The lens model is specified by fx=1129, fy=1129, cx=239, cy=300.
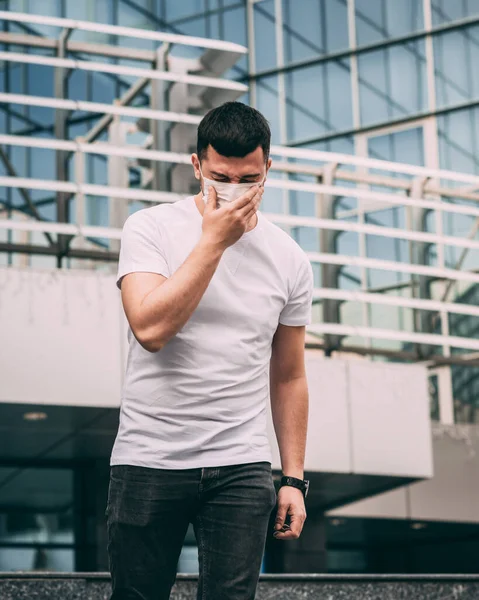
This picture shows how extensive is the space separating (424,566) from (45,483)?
13965 millimetres

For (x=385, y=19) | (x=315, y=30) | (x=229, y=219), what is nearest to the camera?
(x=229, y=219)

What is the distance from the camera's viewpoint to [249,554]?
2725mm

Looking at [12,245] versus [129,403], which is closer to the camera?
[129,403]

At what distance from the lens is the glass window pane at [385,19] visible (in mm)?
30562

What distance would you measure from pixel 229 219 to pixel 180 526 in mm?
751

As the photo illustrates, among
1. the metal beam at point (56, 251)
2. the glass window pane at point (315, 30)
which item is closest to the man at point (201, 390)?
the metal beam at point (56, 251)

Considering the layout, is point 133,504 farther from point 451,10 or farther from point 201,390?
point 451,10

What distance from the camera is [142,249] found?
2.79 m

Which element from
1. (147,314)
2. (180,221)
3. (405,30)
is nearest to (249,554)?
(147,314)

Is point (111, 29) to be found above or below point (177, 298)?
above

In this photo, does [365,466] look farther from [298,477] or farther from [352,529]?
[352,529]

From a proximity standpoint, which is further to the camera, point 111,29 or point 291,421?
point 111,29

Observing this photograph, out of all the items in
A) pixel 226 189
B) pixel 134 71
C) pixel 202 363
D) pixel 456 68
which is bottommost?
pixel 202 363

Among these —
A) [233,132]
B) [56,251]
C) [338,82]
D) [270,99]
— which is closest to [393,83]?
[338,82]
